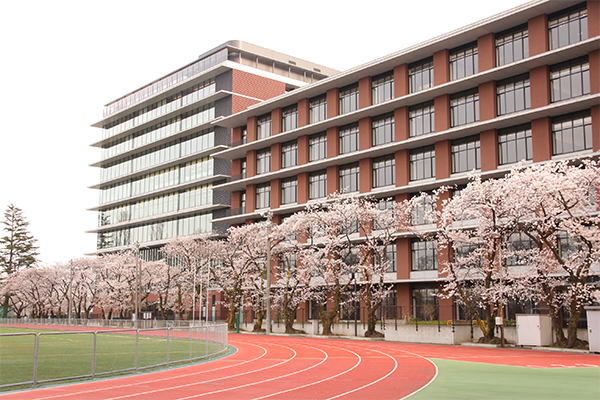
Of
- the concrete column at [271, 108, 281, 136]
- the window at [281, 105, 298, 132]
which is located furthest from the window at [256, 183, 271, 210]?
the window at [281, 105, 298, 132]

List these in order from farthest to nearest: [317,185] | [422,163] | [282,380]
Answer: [317,185], [422,163], [282,380]

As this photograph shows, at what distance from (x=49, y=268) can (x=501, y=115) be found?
83.0 m

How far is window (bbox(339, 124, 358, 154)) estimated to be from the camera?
71.1 m

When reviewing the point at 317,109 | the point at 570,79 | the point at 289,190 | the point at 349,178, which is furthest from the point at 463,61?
the point at 289,190

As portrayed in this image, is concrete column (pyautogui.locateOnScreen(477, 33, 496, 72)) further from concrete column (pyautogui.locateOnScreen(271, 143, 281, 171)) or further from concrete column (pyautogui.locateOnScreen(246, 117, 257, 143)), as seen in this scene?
concrete column (pyautogui.locateOnScreen(246, 117, 257, 143))

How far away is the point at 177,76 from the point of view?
106 m

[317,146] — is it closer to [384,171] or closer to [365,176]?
[365,176]

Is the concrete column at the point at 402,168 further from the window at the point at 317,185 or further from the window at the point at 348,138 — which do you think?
the window at the point at 317,185

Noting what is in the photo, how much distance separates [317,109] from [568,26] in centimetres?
3156

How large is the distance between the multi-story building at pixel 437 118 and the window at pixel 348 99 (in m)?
0.15

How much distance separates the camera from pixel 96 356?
71.6ft

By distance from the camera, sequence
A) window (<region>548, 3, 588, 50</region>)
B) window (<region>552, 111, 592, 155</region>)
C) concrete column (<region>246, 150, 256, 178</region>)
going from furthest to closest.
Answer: concrete column (<region>246, 150, 256, 178</region>)
window (<region>548, 3, 588, 50</region>)
window (<region>552, 111, 592, 155</region>)

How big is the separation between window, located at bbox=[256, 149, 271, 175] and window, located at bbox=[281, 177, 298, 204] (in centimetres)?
397

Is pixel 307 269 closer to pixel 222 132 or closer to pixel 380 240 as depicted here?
pixel 380 240
